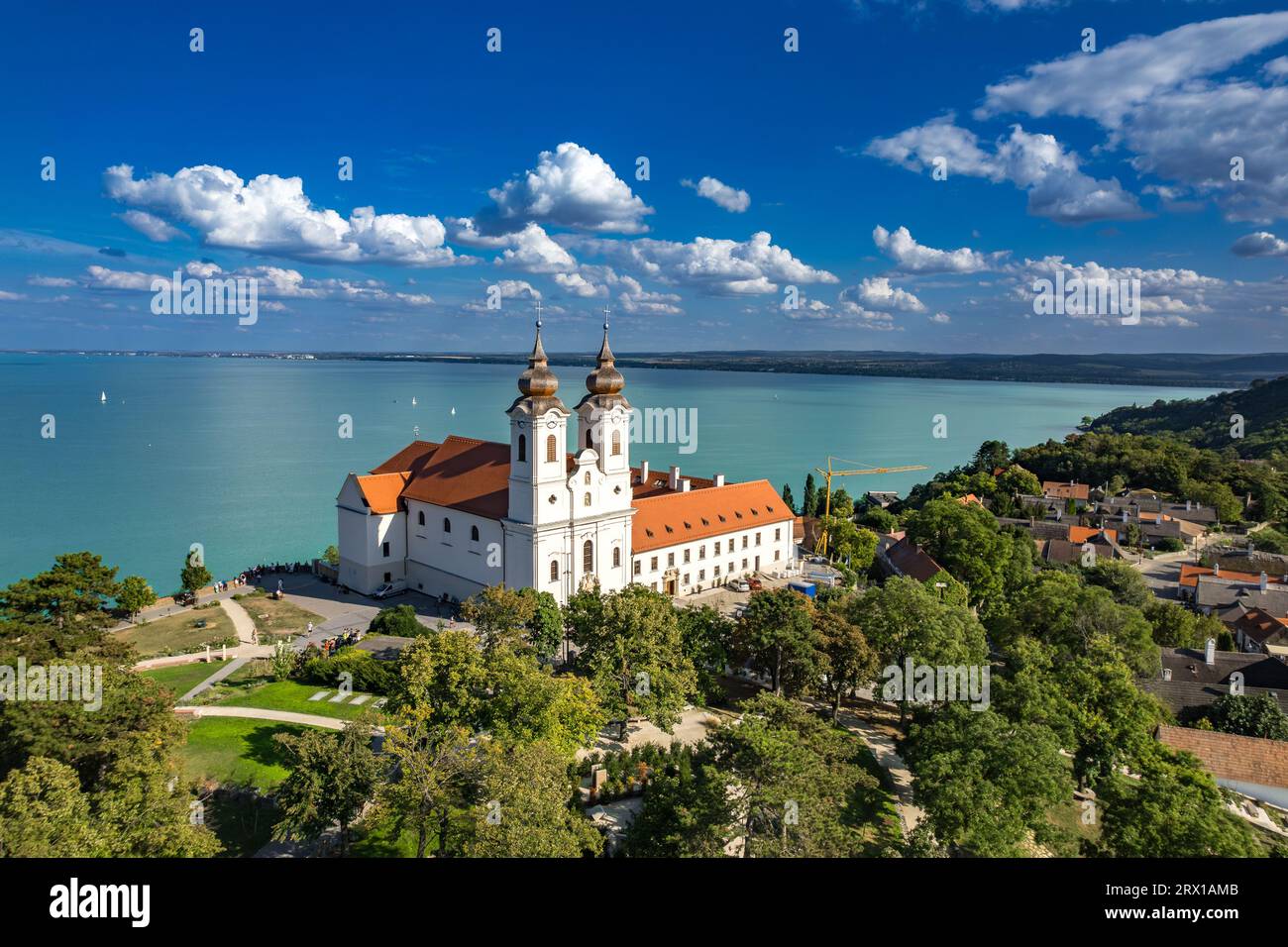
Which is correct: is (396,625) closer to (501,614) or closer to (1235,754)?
(501,614)

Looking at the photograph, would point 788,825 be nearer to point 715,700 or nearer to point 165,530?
point 715,700

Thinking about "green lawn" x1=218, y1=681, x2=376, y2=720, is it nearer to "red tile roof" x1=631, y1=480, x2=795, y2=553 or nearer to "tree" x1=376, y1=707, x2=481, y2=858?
"tree" x1=376, y1=707, x2=481, y2=858

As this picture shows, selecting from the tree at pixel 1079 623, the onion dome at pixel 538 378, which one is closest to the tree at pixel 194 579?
the onion dome at pixel 538 378

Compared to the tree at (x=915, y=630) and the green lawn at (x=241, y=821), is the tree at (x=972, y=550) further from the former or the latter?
the green lawn at (x=241, y=821)

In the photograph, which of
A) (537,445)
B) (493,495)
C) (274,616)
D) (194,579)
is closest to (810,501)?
(493,495)
